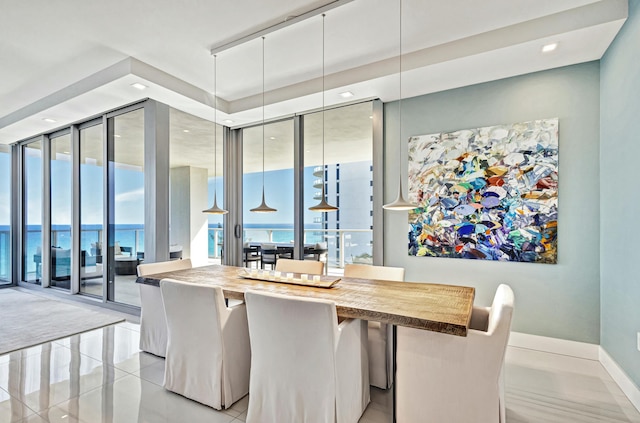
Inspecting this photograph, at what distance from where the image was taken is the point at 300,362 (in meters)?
1.78

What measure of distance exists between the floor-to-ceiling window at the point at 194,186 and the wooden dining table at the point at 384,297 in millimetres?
1589

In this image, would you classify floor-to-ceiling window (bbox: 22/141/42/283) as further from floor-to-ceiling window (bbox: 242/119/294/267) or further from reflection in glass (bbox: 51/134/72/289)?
floor-to-ceiling window (bbox: 242/119/294/267)

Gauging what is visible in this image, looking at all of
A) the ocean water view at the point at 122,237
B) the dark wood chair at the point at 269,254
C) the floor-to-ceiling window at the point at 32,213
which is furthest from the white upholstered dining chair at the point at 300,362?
the floor-to-ceiling window at the point at 32,213

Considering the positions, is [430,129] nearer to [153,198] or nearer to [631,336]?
[631,336]

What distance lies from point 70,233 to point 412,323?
5.69m

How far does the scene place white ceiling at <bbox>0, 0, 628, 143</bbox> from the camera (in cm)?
251

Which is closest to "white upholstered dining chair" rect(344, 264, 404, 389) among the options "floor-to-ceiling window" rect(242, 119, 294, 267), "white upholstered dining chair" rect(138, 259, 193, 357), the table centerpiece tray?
the table centerpiece tray

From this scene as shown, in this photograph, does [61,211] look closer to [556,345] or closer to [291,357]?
[291,357]

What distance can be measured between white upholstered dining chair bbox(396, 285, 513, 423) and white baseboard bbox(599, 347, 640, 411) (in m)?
1.26

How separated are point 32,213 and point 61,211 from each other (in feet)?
3.59

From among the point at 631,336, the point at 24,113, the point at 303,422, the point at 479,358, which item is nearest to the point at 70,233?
the point at 24,113

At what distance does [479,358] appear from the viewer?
5.43 feet

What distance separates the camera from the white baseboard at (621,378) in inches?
86.7

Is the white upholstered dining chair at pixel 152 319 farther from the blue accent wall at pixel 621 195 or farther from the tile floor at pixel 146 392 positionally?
the blue accent wall at pixel 621 195
